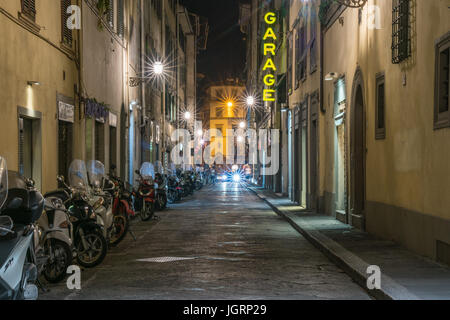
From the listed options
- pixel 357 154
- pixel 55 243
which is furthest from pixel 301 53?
pixel 55 243

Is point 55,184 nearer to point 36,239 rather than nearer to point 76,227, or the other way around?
point 76,227

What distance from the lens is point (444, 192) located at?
10.4 m

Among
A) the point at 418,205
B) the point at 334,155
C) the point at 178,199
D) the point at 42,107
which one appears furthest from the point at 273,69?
the point at 418,205

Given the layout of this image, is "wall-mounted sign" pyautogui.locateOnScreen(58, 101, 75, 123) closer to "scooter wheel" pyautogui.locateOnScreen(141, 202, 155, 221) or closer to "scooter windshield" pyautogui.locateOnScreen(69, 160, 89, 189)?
"scooter wheel" pyautogui.locateOnScreen(141, 202, 155, 221)

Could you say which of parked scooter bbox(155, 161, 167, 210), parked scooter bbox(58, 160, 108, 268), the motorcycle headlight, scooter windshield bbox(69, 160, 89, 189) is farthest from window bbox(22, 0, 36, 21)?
parked scooter bbox(155, 161, 167, 210)

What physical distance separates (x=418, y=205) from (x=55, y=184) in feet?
27.9

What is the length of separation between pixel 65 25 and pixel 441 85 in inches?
401

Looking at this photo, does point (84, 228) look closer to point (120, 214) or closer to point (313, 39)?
point (120, 214)

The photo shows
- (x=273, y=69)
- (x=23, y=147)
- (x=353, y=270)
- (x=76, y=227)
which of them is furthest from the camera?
(x=273, y=69)

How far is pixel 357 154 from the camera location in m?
17.3

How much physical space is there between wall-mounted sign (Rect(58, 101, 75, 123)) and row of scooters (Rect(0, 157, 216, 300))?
2.49 metres

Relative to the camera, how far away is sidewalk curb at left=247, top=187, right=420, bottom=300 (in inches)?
316

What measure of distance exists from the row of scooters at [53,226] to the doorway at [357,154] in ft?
17.8

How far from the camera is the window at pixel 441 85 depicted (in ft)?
35.0
